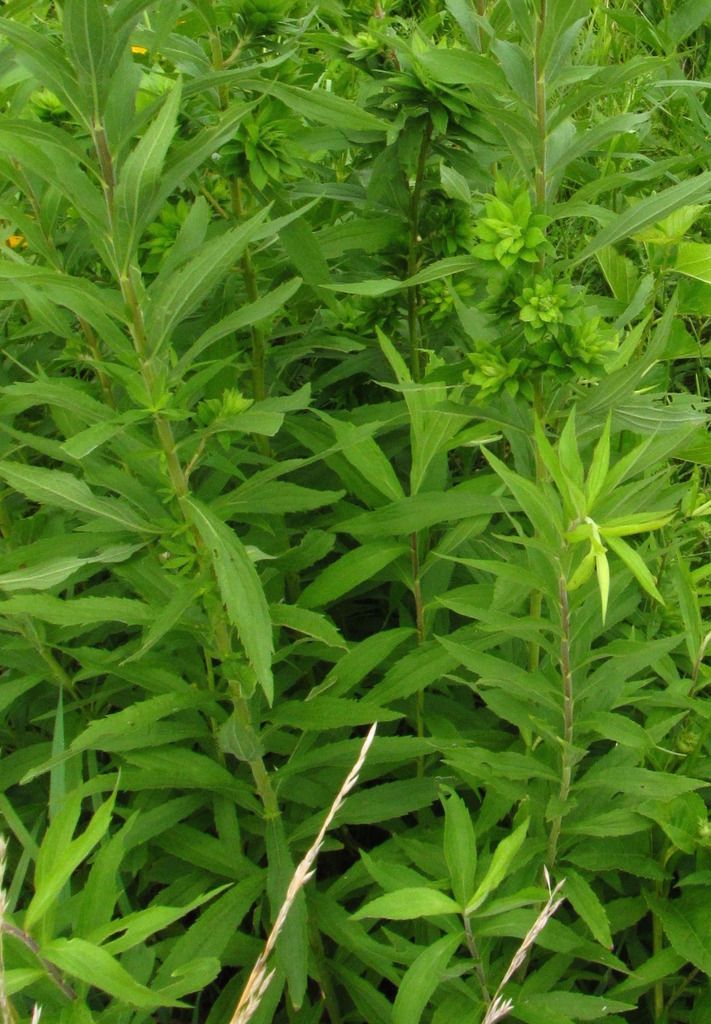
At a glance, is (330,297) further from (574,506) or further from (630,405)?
(574,506)

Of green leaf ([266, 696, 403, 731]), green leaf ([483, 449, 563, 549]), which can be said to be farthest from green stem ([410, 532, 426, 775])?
green leaf ([483, 449, 563, 549])

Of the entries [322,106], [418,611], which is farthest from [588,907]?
[322,106]

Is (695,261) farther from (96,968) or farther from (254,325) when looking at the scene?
(96,968)

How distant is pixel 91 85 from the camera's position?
1069mm

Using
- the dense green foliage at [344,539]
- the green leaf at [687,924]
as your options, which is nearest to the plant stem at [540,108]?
the dense green foliage at [344,539]

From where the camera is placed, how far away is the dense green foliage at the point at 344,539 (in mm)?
1127

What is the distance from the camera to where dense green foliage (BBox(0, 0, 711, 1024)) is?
1127 millimetres

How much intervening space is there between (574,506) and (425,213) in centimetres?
84

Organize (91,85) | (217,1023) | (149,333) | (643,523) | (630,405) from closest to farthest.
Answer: (643,523) < (91,85) < (149,333) < (630,405) < (217,1023)

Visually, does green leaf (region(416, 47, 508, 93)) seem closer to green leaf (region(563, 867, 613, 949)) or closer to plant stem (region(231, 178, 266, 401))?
plant stem (region(231, 178, 266, 401))

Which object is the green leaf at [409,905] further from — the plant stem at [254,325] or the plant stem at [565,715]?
the plant stem at [254,325]

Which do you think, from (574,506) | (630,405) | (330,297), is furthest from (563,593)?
(330,297)

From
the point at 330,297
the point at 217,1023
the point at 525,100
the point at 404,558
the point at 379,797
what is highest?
the point at 525,100

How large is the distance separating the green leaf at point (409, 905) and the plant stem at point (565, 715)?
22 cm
